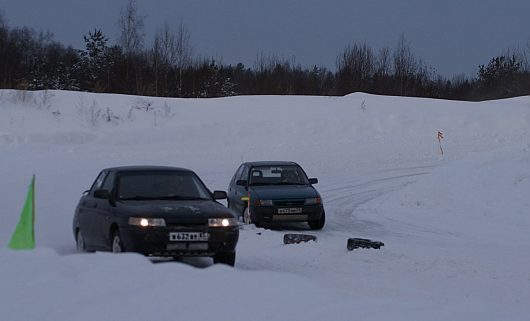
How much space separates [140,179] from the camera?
11.1 metres

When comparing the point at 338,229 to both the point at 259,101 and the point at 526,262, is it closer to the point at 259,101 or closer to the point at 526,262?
the point at 526,262

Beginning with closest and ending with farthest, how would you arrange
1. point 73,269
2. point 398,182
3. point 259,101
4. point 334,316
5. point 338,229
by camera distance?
1. point 334,316
2. point 73,269
3. point 338,229
4. point 398,182
5. point 259,101

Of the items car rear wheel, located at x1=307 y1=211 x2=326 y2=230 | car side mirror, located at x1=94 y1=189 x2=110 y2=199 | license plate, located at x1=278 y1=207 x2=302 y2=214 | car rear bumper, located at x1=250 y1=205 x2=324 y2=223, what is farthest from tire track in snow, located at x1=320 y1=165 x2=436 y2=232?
car side mirror, located at x1=94 y1=189 x2=110 y2=199

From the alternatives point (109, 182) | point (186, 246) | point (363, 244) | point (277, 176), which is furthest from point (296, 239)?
point (277, 176)

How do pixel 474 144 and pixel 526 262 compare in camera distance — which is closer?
pixel 526 262

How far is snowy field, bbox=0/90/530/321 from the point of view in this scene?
19.9ft

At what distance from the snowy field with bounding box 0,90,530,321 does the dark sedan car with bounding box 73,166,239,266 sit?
36.8 inches

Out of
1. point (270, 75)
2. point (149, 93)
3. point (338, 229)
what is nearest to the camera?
point (338, 229)

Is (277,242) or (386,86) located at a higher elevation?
(386,86)

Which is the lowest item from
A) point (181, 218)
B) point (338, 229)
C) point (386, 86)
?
point (338, 229)

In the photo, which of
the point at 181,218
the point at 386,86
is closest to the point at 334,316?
the point at 181,218

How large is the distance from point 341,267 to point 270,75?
72.3 meters

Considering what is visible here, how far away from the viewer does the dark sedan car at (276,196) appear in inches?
637

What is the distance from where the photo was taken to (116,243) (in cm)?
1020
